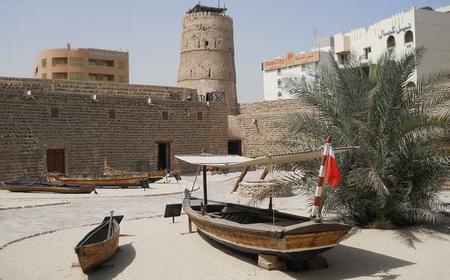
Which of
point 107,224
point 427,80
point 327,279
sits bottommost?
point 327,279

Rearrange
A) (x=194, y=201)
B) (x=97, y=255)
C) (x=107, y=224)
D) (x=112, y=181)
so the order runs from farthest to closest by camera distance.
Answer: (x=112, y=181) → (x=194, y=201) → (x=107, y=224) → (x=97, y=255)

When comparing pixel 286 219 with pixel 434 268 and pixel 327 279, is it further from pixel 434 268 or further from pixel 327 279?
pixel 434 268

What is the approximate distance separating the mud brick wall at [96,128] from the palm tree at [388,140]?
12.9 metres

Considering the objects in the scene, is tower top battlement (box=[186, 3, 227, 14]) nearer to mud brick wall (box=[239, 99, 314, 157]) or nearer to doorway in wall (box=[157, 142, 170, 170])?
mud brick wall (box=[239, 99, 314, 157])

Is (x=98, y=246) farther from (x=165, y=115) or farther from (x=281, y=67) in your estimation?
(x=281, y=67)

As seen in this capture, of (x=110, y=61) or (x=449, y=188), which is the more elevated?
(x=110, y=61)

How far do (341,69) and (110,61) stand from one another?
4954 cm

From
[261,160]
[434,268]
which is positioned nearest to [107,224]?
[261,160]

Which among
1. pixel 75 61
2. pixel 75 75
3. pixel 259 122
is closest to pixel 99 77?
pixel 75 75

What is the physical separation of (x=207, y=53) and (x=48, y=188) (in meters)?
18.8

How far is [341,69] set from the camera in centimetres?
950

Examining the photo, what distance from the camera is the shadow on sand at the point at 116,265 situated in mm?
6379

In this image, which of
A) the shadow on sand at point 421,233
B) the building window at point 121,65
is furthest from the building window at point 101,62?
the shadow on sand at point 421,233

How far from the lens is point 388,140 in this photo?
8.62m
